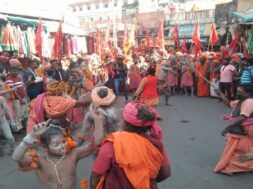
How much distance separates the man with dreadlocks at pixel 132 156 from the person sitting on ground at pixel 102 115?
1.39 meters

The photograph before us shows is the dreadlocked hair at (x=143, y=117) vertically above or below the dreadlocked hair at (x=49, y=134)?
above

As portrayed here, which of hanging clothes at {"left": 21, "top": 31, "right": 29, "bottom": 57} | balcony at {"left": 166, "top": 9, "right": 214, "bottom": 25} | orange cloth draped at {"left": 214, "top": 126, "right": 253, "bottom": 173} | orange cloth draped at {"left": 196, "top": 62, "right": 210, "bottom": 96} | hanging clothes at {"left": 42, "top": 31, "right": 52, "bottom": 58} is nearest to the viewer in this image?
orange cloth draped at {"left": 214, "top": 126, "right": 253, "bottom": 173}

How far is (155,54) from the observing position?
1747cm

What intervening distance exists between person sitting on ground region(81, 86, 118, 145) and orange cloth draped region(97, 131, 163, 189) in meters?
1.49

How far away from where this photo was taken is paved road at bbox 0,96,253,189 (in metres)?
5.09

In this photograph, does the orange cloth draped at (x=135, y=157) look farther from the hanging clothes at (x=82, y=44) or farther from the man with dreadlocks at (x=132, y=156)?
the hanging clothes at (x=82, y=44)

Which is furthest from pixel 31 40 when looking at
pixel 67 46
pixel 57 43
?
pixel 67 46

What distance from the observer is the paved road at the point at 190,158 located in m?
5.09

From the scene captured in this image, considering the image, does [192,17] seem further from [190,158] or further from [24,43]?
[190,158]

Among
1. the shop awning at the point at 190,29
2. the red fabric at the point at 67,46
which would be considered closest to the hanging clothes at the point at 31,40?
the red fabric at the point at 67,46

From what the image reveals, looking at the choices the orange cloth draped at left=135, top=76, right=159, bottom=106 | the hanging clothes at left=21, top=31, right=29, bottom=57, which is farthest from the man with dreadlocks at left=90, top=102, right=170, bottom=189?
the hanging clothes at left=21, top=31, right=29, bottom=57

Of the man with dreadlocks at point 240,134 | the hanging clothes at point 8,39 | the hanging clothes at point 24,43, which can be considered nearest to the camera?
the man with dreadlocks at point 240,134

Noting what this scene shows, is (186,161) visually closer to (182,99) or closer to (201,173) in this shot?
(201,173)

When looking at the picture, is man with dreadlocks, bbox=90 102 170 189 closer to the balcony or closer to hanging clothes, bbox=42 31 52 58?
hanging clothes, bbox=42 31 52 58
